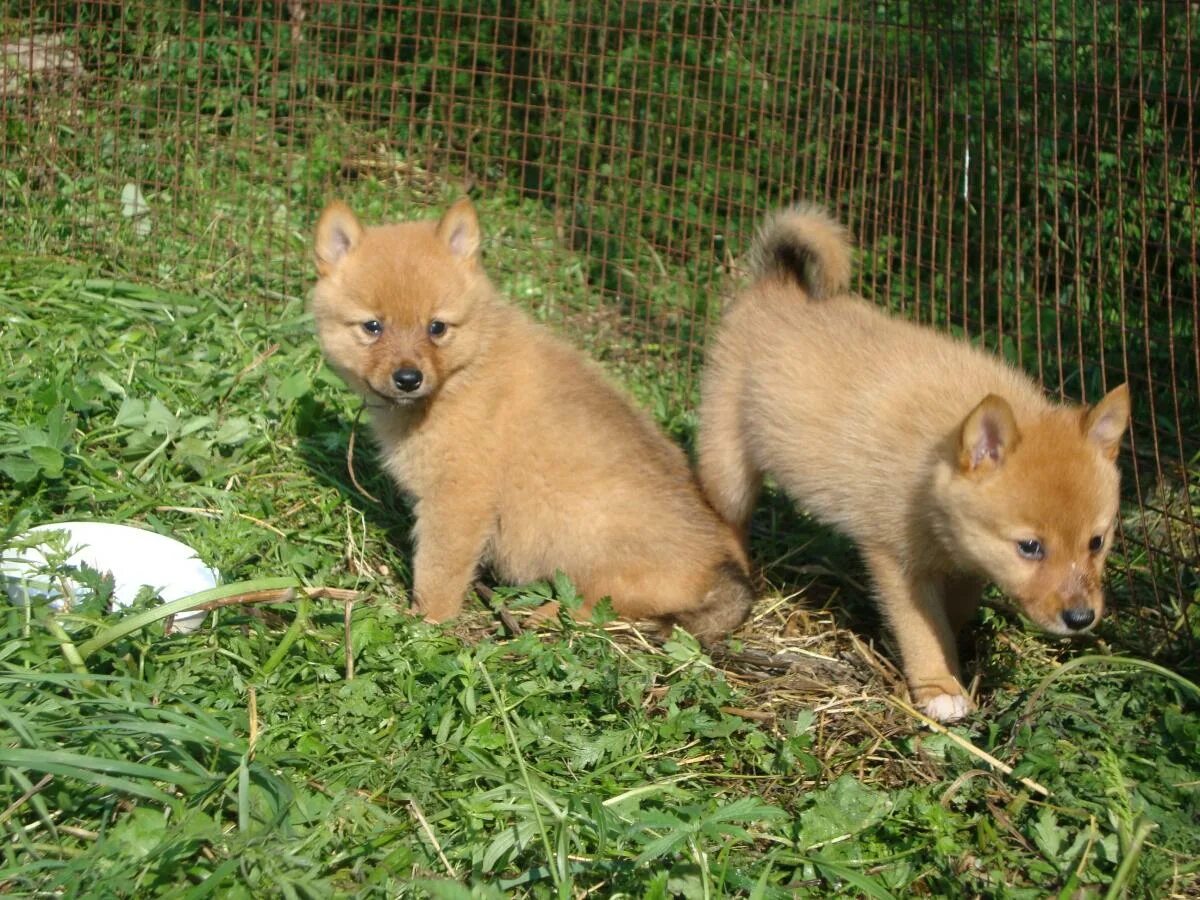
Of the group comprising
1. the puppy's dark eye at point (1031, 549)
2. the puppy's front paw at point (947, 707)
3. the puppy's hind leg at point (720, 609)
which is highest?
the puppy's dark eye at point (1031, 549)

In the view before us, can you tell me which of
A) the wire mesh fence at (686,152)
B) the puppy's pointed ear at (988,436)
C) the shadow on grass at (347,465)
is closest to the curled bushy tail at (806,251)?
the wire mesh fence at (686,152)

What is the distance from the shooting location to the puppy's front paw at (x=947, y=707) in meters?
4.31

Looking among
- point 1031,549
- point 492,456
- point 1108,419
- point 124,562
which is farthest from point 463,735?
point 1108,419

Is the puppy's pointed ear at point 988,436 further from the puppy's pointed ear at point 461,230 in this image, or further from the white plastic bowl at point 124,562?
the white plastic bowl at point 124,562

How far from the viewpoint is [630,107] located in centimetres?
655

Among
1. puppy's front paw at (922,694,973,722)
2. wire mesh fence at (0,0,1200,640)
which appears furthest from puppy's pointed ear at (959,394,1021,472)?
wire mesh fence at (0,0,1200,640)

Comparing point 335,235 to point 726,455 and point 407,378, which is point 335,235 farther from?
point 726,455

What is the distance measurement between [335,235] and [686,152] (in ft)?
9.37

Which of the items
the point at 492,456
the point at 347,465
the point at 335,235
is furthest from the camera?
the point at 347,465

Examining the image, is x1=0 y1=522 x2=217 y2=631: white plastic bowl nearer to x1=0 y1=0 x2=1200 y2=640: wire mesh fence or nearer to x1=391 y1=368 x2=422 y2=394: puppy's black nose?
x1=391 y1=368 x2=422 y2=394: puppy's black nose

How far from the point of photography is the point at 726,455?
5125mm

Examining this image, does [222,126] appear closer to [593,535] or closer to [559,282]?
[559,282]

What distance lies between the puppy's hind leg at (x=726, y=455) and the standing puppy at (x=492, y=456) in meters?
0.26

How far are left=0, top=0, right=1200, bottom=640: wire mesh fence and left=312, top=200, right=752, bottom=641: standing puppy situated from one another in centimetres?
171
